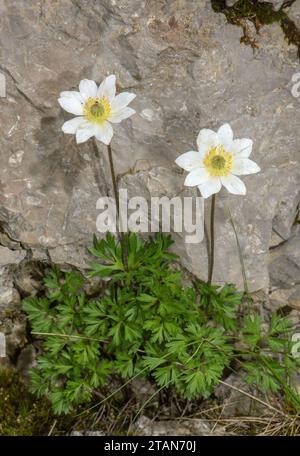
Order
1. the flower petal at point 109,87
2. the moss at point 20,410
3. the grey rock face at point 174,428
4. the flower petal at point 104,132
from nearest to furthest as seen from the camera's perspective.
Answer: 1. the flower petal at point 104,132
2. the flower petal at point 109,87
3. the grey rock face at point 174,428
4. the moss at point 20,410

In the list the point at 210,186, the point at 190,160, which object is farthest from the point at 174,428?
the point at 190,160

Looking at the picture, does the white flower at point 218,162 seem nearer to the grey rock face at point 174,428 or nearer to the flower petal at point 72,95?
the flower petal at point 72,95

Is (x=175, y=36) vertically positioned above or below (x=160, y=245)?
above

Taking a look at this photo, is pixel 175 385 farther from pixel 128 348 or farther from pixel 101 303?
pixel 101 303

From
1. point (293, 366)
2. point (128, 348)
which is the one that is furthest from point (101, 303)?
point (293, 366)

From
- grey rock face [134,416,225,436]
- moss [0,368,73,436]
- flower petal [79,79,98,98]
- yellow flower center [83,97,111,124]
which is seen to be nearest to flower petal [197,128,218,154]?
yellow flower center [83,97,111,124]

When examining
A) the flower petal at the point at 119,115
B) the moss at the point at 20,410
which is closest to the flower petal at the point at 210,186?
the flower petal at the point at 119,115
